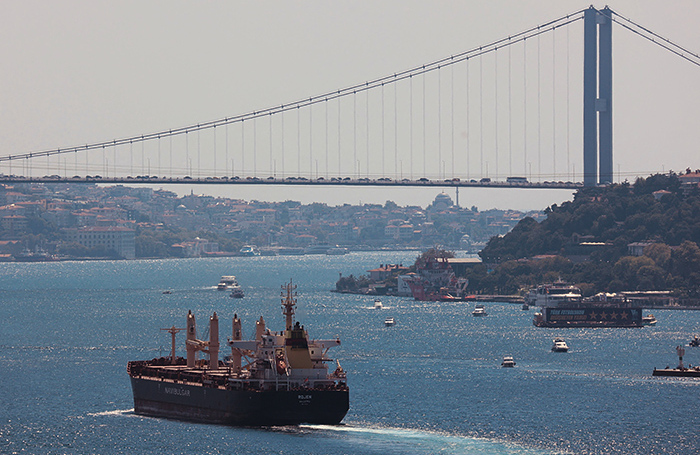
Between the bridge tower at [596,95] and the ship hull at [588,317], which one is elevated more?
the bridge tower at [596,95]

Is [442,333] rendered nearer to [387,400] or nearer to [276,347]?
[387,400]

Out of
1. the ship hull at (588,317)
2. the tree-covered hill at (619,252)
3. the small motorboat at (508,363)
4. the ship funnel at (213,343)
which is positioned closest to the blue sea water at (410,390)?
the small motorboat at (508,363)

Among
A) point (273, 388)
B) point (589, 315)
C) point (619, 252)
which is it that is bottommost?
point (589, 315)

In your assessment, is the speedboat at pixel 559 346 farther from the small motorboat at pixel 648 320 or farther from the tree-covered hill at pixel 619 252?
the tree-covered hill at pixel 619 252

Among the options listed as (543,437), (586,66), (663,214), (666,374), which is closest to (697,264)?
(663,214)

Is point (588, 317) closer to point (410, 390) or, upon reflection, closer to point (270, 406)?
point (410, 390)

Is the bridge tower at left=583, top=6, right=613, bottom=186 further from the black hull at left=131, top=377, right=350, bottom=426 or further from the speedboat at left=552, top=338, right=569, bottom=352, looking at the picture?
the black hull at left=131, top=377, right=350, bottom=426

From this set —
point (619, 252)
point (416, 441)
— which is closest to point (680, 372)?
point (416, 441)
